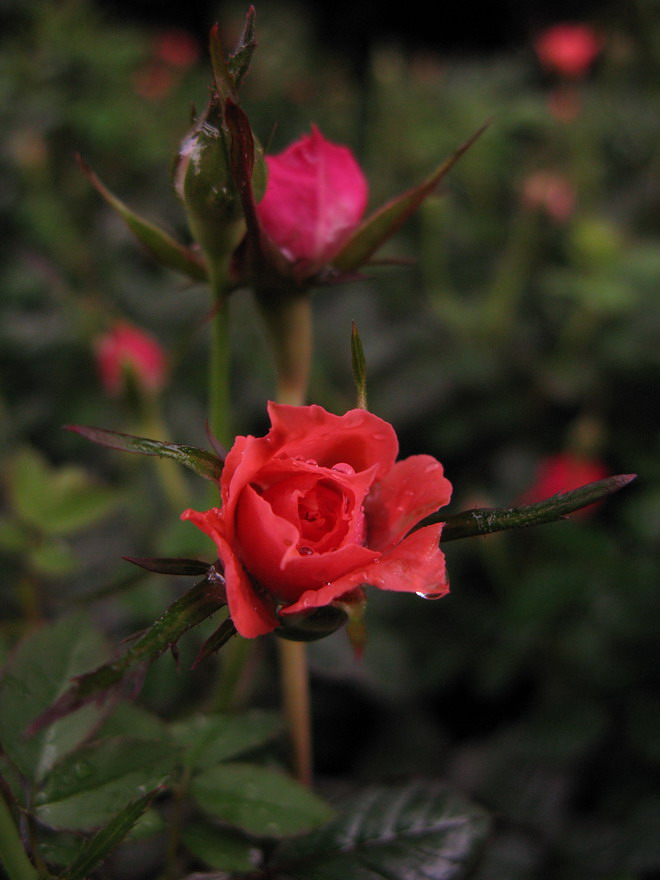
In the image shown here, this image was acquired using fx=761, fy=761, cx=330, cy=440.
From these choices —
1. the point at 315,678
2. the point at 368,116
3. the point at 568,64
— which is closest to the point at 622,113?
the point at 568,64

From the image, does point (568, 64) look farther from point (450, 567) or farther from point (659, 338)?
point (450, 567)

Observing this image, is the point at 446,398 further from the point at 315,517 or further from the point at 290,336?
the point at 315,517

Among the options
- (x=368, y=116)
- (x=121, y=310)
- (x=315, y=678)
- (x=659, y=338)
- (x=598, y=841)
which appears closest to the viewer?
(x=598, y=841)

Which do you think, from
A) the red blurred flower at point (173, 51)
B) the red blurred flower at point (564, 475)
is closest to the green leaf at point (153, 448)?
the red blurred flower at point (564, 475)

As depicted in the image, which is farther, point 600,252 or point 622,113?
point 622,113

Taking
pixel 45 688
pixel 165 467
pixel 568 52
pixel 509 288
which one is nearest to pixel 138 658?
Result: pixel 45 688

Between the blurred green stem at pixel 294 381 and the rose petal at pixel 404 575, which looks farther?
the blurred green stem at pixel 294 381

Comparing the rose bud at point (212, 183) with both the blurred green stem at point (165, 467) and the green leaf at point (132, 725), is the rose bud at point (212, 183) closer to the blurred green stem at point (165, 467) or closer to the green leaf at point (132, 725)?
the green leaf at point (132, 725)

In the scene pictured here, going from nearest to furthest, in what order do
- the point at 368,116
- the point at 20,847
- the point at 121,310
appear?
the point at 20,847, the point at 121,310, the point at 368,116
